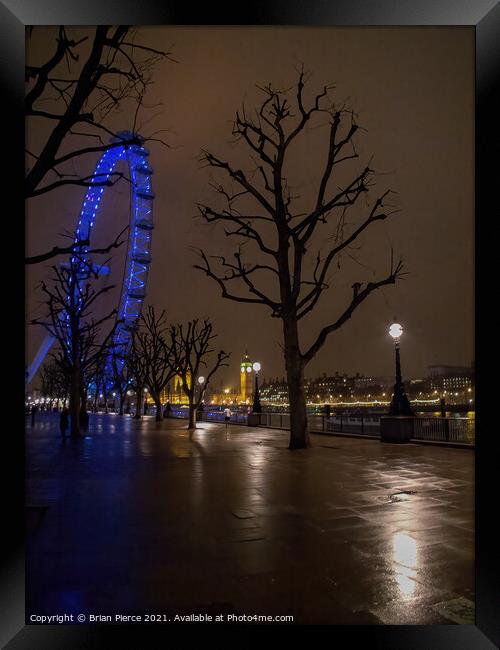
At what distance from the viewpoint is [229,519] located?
8.00m

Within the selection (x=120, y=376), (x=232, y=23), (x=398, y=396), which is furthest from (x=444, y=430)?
(x=120, y=376)

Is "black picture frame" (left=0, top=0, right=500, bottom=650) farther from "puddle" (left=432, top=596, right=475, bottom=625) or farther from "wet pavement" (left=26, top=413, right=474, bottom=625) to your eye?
"wet pavement" (left=26, top=413, right=474, bottom=625)

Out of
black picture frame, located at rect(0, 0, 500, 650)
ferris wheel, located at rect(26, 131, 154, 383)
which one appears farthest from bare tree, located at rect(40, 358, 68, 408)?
black picture frame, located at rect(0, 0, 500, 650)

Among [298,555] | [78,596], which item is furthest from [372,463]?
[78,596]

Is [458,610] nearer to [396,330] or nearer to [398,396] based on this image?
[398,396]

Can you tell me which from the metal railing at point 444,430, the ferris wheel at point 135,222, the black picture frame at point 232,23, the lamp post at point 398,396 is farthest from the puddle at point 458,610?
the ferris wheel at point 135,222

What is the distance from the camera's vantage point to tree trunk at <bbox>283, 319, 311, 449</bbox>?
1869 centimetres

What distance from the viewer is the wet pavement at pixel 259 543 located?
4.86 metres

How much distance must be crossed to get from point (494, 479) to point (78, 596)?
12.0ft

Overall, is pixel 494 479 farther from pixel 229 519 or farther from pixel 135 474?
pixel 135 474

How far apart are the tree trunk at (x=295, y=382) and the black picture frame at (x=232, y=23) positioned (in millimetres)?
14253

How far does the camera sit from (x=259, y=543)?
22.0 ft

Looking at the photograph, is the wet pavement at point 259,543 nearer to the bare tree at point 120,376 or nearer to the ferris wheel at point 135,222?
the bare tree at point 120,376

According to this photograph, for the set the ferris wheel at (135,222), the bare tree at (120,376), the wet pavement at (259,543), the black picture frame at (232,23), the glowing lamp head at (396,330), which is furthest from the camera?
the ferris wheel at (135,222)
